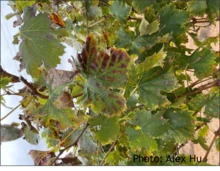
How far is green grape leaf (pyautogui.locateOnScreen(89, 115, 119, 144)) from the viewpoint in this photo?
60 centimetres

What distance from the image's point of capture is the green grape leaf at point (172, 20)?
721 millimetres

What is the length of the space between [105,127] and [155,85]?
122 millimetres

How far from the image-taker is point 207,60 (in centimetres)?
72

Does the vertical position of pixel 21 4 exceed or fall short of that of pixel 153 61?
it exceeds it

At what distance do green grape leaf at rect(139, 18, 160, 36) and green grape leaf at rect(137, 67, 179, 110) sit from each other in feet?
0.46

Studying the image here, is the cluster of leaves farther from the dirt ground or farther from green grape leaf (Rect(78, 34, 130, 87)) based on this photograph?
the dirt ground

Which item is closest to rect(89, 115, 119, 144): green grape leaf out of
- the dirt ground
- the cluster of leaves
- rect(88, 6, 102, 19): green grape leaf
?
the cluster of leaves

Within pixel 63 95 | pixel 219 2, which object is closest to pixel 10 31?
pixel 219 2

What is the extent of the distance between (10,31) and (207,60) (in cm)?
112

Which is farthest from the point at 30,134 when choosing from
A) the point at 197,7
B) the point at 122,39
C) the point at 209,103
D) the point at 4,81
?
the point at 197,7

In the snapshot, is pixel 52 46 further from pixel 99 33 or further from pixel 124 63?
pixel 99 33

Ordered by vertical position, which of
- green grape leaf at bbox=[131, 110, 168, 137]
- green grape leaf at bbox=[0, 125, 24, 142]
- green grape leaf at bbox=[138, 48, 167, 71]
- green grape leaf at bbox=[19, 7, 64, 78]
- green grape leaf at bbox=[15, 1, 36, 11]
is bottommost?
green grape leaf at bbox=[0, 125, 24, 142]

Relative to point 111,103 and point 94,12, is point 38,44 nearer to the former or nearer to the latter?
point 111,103

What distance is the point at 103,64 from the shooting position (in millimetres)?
483
